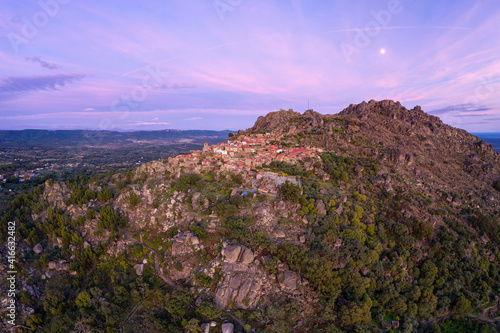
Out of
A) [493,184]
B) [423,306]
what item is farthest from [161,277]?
[493,184]

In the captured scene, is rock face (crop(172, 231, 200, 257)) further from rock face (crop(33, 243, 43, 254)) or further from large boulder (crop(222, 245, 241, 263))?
rock face (crop(33, 243, 43, 254))

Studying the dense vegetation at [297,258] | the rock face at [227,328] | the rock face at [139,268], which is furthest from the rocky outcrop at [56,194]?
the rock face at [227,328]

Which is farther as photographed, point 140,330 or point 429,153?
point 429,153

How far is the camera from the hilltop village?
4962 centimetres

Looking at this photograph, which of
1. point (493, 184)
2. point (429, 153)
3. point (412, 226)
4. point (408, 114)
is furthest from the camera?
point (408, 114)

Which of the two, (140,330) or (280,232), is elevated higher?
(280,232)

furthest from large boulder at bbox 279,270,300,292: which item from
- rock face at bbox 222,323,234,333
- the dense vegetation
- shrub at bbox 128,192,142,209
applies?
shrub at bbox 128,192,142,209

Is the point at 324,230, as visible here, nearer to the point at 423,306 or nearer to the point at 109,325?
the point at 423,306

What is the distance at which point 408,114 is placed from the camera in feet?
251

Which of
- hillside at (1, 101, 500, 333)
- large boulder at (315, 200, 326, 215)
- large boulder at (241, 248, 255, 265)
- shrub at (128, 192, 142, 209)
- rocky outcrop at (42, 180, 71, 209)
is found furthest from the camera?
rocky outcrop at (42, 180, 71, 209)

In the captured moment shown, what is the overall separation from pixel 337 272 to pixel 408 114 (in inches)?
2653

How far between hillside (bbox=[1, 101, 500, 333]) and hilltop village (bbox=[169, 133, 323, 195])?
0.49 meters

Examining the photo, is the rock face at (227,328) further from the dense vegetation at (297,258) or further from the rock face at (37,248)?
the rock face at (37,248)

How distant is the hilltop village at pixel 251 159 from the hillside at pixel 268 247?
495 mm
